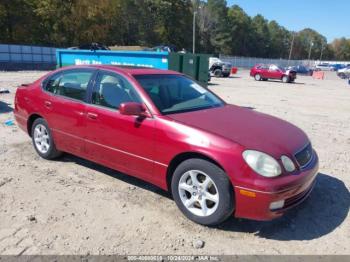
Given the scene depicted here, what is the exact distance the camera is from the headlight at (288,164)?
3490 mm

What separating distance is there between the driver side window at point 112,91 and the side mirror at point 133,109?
15cm

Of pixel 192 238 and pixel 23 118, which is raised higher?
pixel 23 118

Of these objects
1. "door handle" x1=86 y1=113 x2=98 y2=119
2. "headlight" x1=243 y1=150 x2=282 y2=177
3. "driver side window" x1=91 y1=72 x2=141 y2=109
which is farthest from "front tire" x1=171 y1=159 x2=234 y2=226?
"door handle" x1=86 y1=113 x2=98 y2=119

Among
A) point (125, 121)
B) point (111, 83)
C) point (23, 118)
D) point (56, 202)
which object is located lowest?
point (56, 202)

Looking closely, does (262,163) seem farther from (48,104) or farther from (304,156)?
(48,104)

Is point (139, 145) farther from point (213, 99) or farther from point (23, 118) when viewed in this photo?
point (23, 118)

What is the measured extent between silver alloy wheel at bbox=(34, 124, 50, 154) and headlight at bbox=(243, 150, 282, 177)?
3.37 meters

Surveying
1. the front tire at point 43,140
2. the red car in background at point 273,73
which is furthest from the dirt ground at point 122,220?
the red car in background at point 273,73

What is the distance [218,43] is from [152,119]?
89.5m

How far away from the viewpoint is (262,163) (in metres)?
3.40

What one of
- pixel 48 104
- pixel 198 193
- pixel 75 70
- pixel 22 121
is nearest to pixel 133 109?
pixel 198 193

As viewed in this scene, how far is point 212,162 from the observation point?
11.7ft

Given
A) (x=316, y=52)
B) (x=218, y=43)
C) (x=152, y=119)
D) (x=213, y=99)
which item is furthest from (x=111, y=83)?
(x=316, y=52)

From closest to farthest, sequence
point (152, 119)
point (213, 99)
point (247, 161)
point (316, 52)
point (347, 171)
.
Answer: point (247, 161)
point (152, 119)
point (213, 99)
point (347, 171)
point (316, 52)
